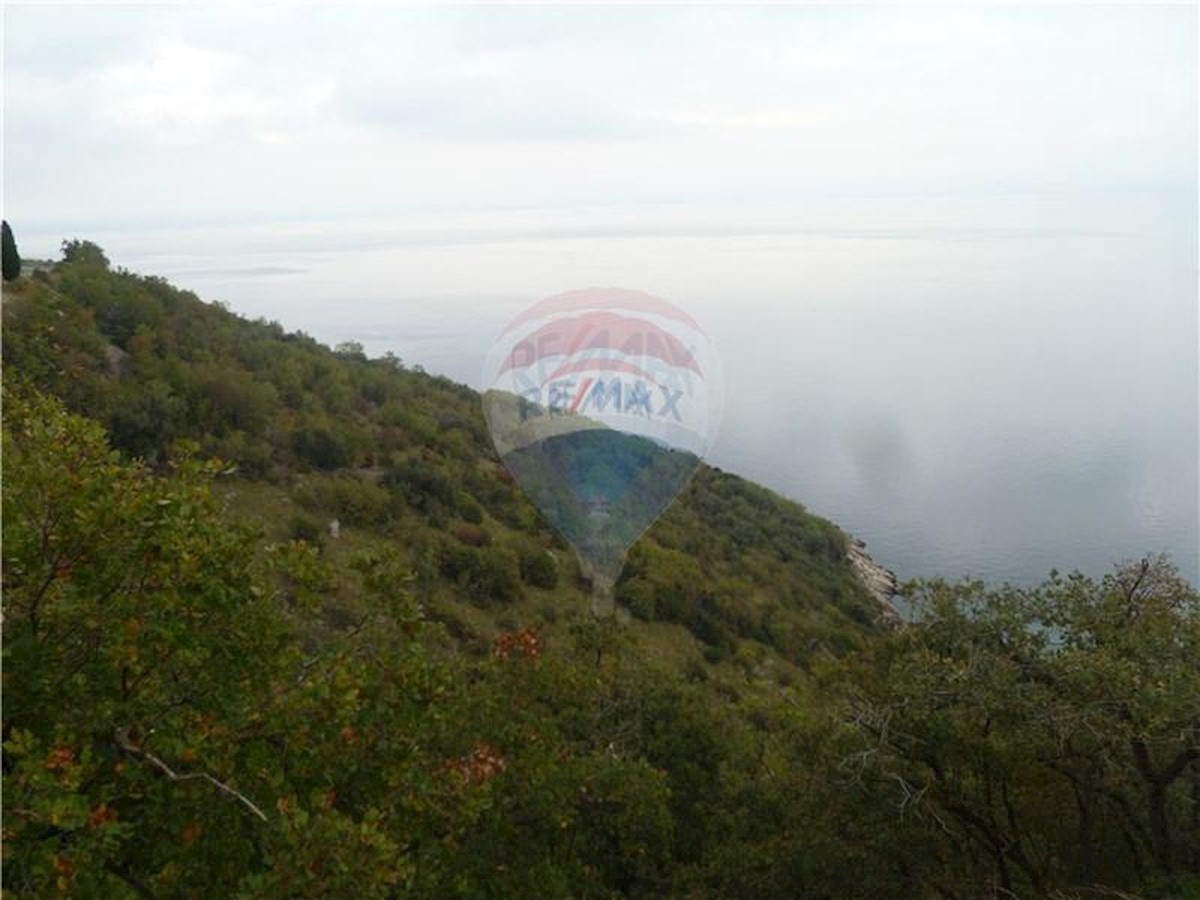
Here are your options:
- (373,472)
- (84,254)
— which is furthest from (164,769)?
(84,254)

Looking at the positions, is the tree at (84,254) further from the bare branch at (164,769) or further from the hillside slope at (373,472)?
the bare branch at (164,769)

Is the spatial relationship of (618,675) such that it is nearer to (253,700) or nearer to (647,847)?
(647,847)

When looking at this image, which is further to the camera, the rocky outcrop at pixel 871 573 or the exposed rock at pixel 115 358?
the rocky outcrop at pixel 871 573

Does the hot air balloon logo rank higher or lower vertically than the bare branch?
higher

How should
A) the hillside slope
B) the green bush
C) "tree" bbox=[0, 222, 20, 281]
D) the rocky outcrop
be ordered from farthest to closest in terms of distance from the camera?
the rocky outcrop
"tree" bbox=[0, 222, 20, 281]
the green bush
the hillside slope

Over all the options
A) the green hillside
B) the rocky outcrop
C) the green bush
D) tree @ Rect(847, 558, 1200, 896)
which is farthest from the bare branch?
the rocky outcrop

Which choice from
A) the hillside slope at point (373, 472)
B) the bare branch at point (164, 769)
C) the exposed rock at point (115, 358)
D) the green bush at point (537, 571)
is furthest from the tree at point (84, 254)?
the bare branch at point (164, 769)

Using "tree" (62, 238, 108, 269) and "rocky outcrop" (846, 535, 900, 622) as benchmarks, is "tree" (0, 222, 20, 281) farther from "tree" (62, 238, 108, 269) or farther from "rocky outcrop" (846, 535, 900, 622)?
"rocky outcrop" (846, 535, 900, 622)
